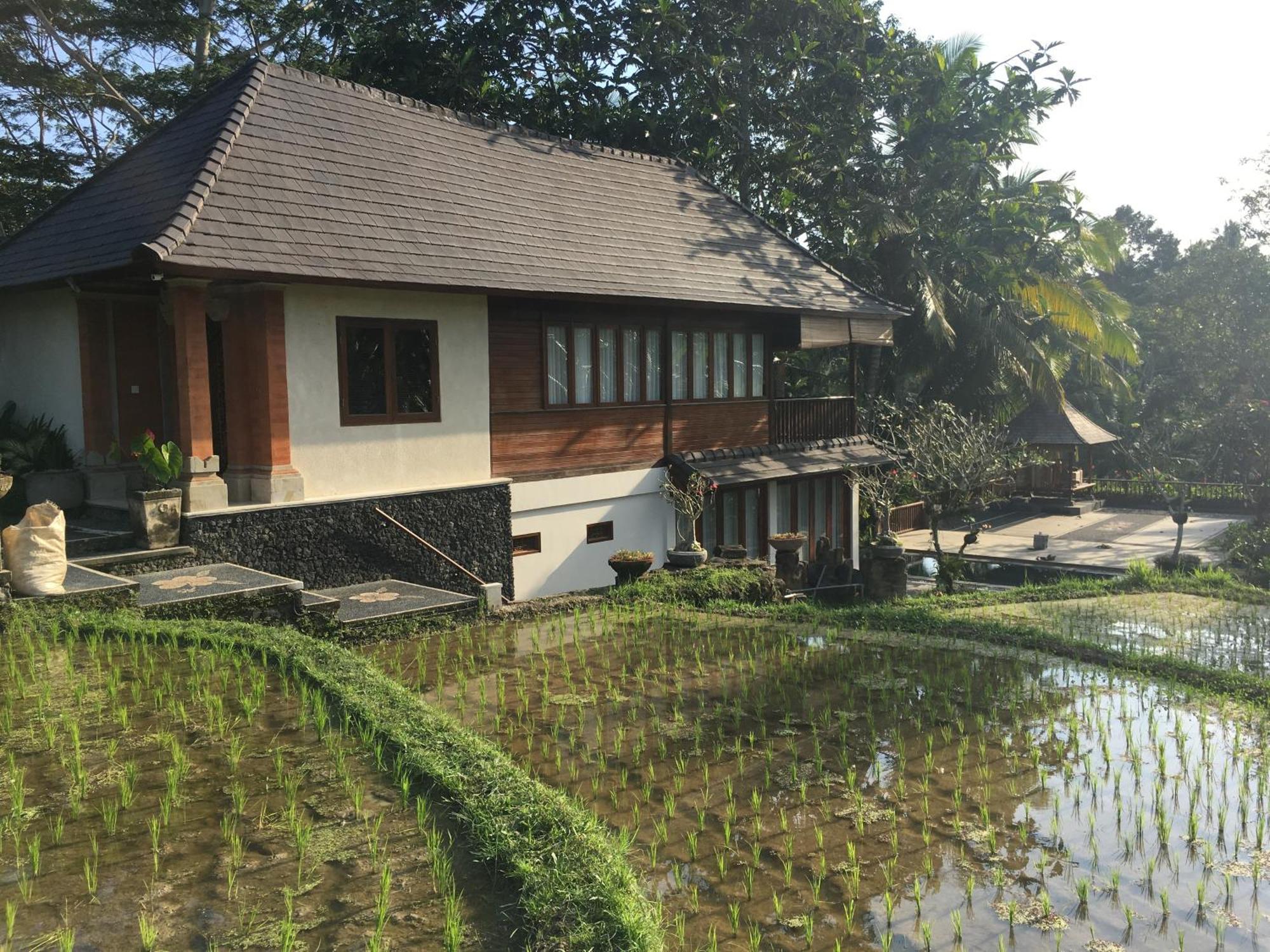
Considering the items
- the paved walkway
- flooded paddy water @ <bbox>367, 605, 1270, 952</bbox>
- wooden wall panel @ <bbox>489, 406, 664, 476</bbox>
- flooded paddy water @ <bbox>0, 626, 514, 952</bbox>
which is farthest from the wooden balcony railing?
flooded paddy water @ <bbox>0, 626, 514, 952</bbox>

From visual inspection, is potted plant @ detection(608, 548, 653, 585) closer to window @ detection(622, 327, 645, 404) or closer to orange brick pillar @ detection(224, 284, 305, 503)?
window @ detection(622, 327, 645, 404)

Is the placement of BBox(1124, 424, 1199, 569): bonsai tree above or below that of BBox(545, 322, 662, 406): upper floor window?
below

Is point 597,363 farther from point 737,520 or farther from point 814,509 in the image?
point 814,509

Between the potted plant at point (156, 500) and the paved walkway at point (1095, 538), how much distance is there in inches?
741

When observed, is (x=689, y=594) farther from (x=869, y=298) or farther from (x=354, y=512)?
(x=869, y=298)

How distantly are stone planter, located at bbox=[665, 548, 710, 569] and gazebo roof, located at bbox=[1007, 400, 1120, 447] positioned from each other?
20965 mm

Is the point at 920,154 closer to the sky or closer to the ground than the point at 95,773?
closer to the sky

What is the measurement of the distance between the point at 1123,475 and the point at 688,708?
1376 inches

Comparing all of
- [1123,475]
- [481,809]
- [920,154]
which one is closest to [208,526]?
[481,809]

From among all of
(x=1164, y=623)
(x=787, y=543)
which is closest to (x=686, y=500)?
(x=787, y=543)

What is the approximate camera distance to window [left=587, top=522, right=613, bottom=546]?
15742mm

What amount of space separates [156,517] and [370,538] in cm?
250

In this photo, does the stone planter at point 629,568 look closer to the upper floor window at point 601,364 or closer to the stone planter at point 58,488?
the upper floor window at point 601,364

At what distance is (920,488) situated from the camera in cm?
1734
